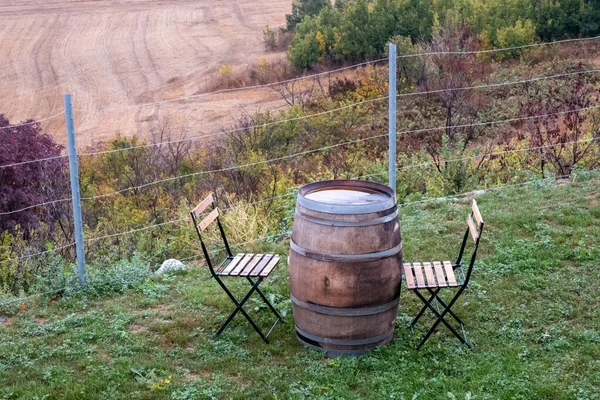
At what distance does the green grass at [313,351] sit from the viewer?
450 centimetres

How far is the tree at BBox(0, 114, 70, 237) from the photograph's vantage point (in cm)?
1256

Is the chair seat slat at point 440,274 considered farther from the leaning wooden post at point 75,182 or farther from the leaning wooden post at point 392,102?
the leaning wooden post at point 75,182

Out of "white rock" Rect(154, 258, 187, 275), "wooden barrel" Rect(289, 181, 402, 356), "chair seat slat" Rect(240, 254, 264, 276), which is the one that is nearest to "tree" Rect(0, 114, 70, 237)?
"white rock" Rect(154, 258, 187, 275)

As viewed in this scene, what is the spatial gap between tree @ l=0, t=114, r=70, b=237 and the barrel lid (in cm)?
730

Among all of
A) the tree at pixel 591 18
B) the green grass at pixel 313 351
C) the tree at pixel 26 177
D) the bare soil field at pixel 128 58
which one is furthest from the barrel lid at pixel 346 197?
the tree at pixel 591 18

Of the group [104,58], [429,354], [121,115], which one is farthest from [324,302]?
[104,58]

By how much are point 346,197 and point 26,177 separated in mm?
11989

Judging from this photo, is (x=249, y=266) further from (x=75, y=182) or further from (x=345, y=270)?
(x=75, y=182)

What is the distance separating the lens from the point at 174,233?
9.70 metres

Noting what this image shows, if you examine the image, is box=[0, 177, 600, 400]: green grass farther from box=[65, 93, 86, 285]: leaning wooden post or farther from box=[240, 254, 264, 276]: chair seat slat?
box=[240, 254, 264, 276]: chair seat slat

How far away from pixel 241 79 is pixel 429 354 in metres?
28.6

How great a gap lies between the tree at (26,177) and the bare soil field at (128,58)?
6.78 metres

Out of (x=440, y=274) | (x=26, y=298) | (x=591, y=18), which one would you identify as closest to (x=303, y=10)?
(x=591, y=18)

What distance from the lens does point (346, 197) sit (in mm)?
5098
